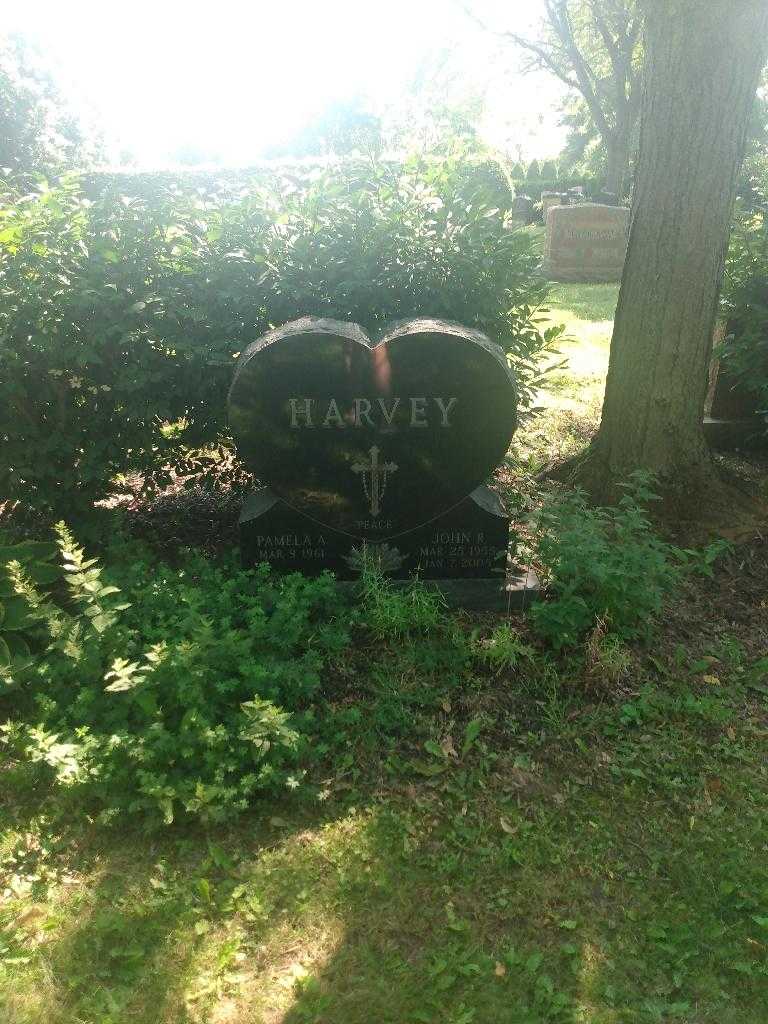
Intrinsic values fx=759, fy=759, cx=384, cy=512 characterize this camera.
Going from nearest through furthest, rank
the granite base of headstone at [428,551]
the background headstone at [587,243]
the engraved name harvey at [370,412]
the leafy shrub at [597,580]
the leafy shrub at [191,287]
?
the leafy shrub at [597,580], the engraved name harvey at [370,412], the leafy shrub at [191,287], the granite base of headstone at [428,551], the background headstone at [587,243]

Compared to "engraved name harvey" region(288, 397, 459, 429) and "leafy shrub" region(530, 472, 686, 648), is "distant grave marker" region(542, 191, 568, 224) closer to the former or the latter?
"engraved name harvey" region(288, 397, 459, 429)

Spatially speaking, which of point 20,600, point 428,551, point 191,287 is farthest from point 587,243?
point 20,600

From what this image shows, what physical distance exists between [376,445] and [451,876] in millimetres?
2144

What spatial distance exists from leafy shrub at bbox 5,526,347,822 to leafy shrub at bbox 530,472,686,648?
111 centimetres

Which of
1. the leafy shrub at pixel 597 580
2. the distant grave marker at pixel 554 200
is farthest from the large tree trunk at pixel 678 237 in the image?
the distant grave marker at pixel 554 200

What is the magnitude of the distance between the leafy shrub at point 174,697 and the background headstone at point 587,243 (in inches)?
515

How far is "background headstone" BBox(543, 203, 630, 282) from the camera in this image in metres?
14.9

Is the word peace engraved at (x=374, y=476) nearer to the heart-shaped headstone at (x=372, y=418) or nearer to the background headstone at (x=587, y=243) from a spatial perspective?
the heart-shaped headstone at (x=372, y=418)

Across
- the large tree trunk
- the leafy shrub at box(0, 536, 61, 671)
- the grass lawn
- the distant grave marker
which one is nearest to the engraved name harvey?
the grass lawn

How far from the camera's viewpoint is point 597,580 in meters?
3.77

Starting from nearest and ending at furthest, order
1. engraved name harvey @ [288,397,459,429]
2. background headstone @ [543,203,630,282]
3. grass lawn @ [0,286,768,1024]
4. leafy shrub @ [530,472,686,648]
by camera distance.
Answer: grass lawn @ [0,286,768,1024]
leafy shrub @ [530,472,686,648]
engraved name harvey @ [288,397,459,429]
background headstone @ [543,203,630,282]

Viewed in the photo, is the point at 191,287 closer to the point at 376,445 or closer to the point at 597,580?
the point at 376,445

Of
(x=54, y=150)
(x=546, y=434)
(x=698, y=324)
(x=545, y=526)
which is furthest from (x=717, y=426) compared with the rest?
(x=54, y=150)

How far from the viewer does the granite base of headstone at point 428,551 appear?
13.7 feet
